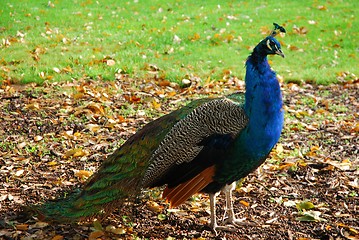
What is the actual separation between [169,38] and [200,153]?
550 cm

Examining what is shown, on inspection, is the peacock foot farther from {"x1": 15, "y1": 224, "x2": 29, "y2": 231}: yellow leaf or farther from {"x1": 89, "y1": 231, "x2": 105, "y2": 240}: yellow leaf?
{"x1": 15, "y1": 224, "x2": 29, "y2": 231}: yellow leaf

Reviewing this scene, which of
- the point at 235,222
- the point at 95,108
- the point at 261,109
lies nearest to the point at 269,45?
the point at 261,109

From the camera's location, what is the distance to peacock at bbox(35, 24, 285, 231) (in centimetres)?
320

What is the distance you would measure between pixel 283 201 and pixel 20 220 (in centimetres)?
190

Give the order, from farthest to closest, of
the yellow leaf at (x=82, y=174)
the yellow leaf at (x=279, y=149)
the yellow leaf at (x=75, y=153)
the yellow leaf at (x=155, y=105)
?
1. the yellow leaf at (x=155, y=105)
2. the yellow leaf at (x=279, y=149)
3. the yellow leaf at (x=75, y=153)
4. the yellow leaf at (x=82, y=174)

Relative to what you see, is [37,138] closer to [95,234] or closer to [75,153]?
[75,153]

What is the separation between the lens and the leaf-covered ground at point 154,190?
3521 millimetres

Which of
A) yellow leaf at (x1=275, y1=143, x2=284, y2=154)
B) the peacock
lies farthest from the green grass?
the peacock

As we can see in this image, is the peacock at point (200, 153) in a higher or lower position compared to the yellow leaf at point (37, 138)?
higher

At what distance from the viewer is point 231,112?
3.29m

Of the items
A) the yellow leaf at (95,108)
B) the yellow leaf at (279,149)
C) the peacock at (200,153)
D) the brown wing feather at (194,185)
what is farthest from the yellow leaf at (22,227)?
the yellow leaf at (279,149)

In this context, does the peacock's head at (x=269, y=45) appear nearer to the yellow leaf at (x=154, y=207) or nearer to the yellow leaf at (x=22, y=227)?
the yellow leaf at (x=154, y=207)

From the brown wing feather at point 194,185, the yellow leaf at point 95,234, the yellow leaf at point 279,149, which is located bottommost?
the yellow leaf at point 279,149

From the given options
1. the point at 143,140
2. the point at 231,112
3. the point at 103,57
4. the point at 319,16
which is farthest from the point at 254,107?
the point at 319,16
